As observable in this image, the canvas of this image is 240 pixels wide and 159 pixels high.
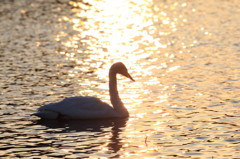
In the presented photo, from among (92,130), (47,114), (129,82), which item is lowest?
(92,130)

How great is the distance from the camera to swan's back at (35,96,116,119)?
1823 centimetres

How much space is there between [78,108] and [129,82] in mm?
6644

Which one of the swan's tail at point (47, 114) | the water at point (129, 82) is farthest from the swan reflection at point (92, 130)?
the swan's tail at point (47, 114)

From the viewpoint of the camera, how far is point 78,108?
1842 cm

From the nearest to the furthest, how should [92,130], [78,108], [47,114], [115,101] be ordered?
[92,130], [47,114], [78,108], [115,101]

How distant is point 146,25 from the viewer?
148 ft

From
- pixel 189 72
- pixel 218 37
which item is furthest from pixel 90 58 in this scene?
pixel 218 37

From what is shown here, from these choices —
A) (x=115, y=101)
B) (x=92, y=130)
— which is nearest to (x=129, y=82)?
(x=115, y=101)

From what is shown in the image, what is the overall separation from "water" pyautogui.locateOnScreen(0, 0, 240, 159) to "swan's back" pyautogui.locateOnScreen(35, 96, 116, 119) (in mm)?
296

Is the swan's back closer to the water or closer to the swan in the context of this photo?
the swan

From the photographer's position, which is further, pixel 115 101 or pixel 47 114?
pixel 115 101

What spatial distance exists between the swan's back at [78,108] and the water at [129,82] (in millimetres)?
296

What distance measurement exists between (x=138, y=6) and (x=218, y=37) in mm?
25275

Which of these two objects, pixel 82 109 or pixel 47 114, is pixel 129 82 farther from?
pixel 47 114
